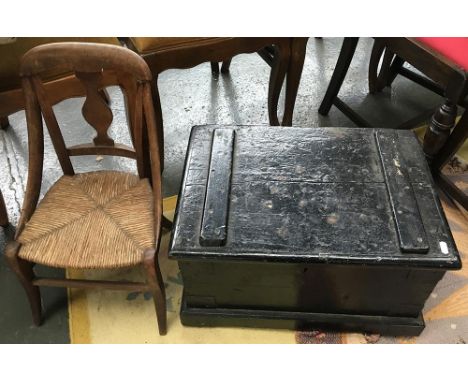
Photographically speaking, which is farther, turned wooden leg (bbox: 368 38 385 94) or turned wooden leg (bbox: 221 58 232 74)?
turned wooden leg (bbox: 221 58 232 74)

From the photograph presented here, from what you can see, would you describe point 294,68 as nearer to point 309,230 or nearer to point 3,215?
point 309,230

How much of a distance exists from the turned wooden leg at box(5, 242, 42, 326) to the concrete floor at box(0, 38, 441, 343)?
8.3 inches

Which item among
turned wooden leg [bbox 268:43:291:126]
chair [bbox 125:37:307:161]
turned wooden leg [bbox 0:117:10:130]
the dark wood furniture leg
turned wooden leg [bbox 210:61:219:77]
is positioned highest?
chair [bbox 125:37:307:161]

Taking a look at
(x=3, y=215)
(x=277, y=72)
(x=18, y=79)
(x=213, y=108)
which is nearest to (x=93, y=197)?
(x=18, y=79)

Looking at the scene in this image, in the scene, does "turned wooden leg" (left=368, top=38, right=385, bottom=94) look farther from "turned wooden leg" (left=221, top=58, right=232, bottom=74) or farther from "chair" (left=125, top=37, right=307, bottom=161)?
"turned wooden leg" (left=221, top=58, right=232, bottom=74)

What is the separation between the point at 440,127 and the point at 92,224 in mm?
1352

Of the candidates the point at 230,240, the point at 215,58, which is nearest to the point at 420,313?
the point at 230,240

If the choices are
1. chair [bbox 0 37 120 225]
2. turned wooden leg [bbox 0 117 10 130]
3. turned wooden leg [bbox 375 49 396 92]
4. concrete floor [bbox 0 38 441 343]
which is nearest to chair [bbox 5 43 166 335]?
chair [bbox 0 37 120 225]

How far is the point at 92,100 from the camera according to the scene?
49.2 inches

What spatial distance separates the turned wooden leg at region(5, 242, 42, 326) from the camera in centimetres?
118

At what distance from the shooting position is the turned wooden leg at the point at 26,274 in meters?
1.18

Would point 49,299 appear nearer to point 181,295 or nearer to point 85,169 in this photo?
point 181,295

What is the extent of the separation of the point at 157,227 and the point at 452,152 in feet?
4.13
